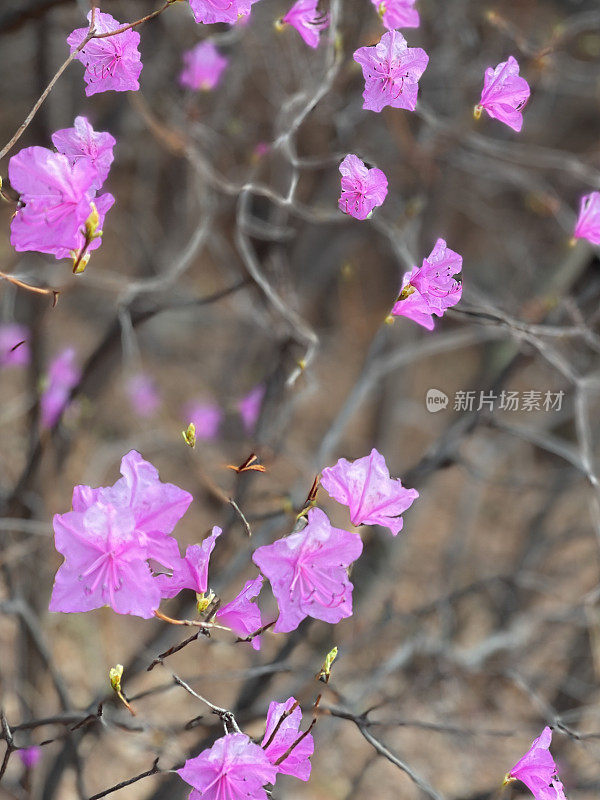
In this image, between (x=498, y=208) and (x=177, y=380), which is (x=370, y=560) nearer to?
(x=177, y=380)

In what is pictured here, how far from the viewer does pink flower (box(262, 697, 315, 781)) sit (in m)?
0.81

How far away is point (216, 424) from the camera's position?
2979 mm

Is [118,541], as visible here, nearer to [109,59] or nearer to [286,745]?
[286,745]

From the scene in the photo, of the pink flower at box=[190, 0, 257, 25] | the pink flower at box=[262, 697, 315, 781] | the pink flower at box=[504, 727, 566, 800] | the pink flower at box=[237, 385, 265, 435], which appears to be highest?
the pink flower at box=[190, 0, 257, 25]

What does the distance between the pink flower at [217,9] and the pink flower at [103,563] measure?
0.51 meters

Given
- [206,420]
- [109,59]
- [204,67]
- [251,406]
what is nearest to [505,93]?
[109,59]

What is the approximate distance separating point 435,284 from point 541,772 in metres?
0.54

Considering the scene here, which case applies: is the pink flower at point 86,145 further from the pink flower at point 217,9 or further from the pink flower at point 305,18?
the pink flower at point 305,18

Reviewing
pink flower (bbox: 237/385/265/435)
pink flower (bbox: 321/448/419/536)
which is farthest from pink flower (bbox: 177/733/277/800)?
pink flower (bbox: 237/385/265/435)

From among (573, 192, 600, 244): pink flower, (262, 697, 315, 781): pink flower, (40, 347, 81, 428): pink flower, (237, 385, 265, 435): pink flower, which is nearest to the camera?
(262, 697, 315, 781): pink flower

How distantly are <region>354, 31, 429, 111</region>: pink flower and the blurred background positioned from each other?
0.62ft

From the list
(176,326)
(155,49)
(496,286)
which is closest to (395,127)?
(155,49)

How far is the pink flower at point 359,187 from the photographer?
89 centimetres

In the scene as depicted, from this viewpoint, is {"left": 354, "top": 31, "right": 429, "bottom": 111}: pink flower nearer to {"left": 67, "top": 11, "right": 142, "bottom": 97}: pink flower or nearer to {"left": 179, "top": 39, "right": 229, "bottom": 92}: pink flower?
{"left": 67, "top": 11, "right": 142, "bottom": 97}: pink flower
